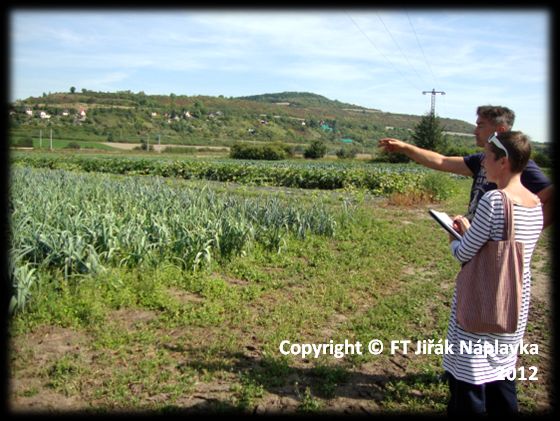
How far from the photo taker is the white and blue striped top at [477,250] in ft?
7.30

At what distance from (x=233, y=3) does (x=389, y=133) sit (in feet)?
261

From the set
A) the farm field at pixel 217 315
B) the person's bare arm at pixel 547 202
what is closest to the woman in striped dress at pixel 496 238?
the person's bare arm at pixel 547 202

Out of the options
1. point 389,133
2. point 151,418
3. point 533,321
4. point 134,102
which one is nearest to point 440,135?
point 389,133

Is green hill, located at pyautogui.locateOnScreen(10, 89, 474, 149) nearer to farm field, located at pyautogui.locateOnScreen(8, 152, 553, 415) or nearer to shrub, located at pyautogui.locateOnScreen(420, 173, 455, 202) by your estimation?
shrub, located at pyautogui.locateOnScreen(420, 173, 455, 202)

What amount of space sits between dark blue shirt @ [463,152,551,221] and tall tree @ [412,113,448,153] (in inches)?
1804

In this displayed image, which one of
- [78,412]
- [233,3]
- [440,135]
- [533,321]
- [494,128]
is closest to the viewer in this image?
[233,3]

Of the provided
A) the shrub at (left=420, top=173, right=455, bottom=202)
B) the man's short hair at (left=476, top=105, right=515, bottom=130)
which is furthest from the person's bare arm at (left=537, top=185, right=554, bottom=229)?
the shrub at (left=420, top=173, right=455, bottom=202)

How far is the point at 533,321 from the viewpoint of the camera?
15.4ft

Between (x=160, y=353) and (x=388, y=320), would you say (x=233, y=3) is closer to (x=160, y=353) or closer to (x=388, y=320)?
(x=160, y=353)

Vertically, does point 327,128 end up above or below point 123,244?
above

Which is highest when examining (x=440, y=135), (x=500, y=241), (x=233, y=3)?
(x=440, y=135)

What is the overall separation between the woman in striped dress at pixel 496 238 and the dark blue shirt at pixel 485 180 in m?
0.35

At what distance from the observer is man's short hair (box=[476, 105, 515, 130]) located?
2863 millimetres

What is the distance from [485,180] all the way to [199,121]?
3590 inches
